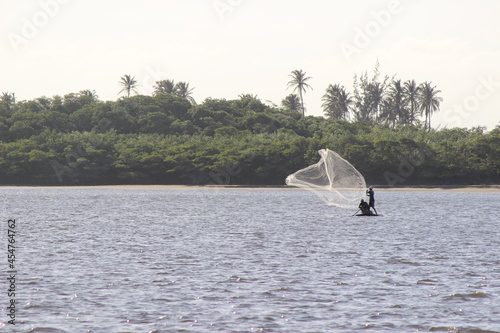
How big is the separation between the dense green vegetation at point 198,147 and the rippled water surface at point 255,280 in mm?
82807

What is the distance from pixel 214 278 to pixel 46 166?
127 metres

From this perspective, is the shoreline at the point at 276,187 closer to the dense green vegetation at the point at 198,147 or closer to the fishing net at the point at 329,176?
the dense green vegetation at the point at 198,147

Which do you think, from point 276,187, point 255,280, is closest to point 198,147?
point 276,187

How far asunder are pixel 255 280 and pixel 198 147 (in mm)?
124396

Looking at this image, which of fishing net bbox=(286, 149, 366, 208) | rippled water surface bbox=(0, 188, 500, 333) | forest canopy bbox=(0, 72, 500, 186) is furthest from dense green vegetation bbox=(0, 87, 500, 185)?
rippled water surface bbox=(0, 188, 500, 333)

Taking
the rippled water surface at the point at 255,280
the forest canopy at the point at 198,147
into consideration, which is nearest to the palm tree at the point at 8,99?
the forest canopy at the point at 198,147

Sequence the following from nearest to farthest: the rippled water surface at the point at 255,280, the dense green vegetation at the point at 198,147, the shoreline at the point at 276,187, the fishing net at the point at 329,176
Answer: the rippled water surface at the point at 255,280 → the fishing net at the point at 329,176 → the shoreline at the point at 276,187 → the dense green vegetation at the point at 198,147

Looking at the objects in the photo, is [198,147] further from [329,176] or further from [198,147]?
[329,176]

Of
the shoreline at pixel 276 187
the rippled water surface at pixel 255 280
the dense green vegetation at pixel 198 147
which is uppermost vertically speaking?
the dense green vegetation at pixel 198 147

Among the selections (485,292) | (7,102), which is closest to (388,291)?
(485,292)

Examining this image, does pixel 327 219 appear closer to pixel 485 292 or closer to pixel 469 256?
pixel 469 256

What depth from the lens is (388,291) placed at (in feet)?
80.2

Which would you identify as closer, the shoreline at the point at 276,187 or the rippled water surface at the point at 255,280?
the rippled water surface at the point at 255,280

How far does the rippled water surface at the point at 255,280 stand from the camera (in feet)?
65.5
